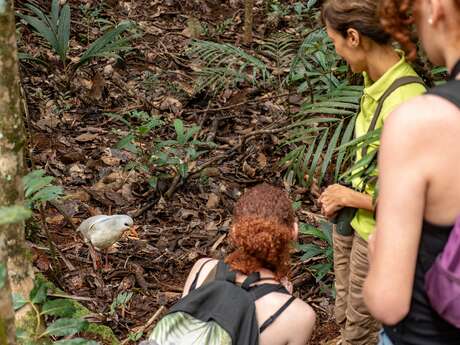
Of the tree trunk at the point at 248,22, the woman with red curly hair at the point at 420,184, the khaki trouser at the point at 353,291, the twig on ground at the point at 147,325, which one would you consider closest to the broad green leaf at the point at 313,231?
the khaki trouser at the point at 353,291

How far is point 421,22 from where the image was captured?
146 cm

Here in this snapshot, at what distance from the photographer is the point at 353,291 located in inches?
107

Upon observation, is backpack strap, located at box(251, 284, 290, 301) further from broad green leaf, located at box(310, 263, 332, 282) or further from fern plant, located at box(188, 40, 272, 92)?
fern plant, located at box(188, 40, 272, 92)

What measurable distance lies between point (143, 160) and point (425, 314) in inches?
136

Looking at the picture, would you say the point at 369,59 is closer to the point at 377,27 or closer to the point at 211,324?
the point at 377,27

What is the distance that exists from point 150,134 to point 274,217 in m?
3.13

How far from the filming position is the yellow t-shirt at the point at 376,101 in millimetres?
2387

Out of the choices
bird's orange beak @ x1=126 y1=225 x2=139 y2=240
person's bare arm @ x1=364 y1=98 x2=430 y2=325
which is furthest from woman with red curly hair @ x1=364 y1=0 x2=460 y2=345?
bird's orange beak @ x1=126 y1=225 x2=139 y2=240

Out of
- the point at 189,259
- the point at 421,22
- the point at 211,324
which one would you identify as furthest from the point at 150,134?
the point at 421,22

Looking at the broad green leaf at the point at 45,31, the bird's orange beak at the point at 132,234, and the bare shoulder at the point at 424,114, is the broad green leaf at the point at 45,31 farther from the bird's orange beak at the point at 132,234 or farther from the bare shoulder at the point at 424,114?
the bare shoulder at the point at 424,114

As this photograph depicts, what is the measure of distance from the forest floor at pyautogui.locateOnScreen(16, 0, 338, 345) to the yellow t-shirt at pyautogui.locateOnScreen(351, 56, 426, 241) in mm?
1137

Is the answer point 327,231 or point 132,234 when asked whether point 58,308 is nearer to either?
point 327,231

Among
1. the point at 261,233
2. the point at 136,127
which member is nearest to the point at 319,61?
the point at 136,127

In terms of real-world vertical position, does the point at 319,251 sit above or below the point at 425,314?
below
